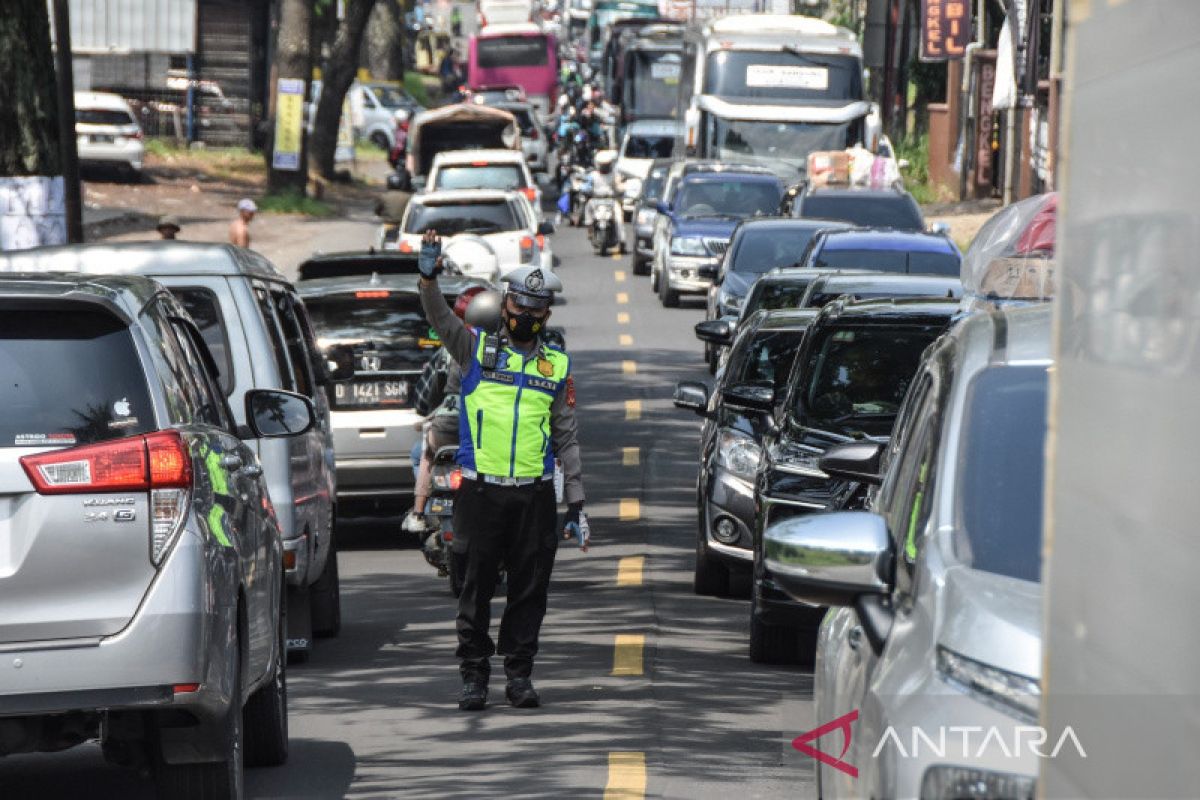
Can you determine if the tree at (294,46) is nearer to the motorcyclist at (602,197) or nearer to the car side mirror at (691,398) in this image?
the motorcyclist at (602,197)

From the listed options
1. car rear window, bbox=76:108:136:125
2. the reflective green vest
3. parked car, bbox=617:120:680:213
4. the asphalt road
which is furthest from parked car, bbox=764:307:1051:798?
parked car, bbox=617:120:680:213

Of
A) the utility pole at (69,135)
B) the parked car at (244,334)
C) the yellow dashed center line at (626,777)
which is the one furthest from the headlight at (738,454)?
the utility pole at (69,135)

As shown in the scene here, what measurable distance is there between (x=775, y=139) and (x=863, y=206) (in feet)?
37.9

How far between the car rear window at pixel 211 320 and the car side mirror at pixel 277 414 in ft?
6.56

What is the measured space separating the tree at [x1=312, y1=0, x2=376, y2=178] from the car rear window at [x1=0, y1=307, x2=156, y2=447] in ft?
130

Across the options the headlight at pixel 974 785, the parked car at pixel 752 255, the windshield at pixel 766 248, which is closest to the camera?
the headlight at pixel 974 785

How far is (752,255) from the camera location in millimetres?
25297

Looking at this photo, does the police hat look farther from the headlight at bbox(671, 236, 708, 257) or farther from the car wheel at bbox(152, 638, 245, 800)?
the headlight at bbox(671, 236, 708, 257)

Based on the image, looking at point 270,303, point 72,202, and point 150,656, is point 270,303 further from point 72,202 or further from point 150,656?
point 72,202

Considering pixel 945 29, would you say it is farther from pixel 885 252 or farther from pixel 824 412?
pixel 824 412

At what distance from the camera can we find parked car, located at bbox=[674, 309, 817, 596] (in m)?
12.6

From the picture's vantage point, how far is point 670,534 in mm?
15703

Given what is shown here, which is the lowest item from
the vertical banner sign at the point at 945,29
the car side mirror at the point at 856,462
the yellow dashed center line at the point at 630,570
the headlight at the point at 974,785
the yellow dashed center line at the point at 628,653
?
the yellow dashed center line at the point at 630,570

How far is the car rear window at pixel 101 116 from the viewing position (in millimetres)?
45719
